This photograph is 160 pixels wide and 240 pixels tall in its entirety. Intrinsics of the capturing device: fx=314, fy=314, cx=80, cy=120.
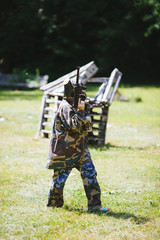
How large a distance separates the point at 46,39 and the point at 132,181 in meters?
26.2

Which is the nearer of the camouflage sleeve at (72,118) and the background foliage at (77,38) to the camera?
the camouflage sleeve at (72,118)

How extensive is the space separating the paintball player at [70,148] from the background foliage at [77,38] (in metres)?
23.6

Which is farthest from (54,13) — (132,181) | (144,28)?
(132,181)

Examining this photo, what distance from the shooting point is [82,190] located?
5.58 meters

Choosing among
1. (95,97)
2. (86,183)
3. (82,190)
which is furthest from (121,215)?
(95,97)

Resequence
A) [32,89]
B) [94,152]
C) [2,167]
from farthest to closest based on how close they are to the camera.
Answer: [32,89] < [94,152] < [2,167]

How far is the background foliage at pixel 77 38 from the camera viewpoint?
91.0 ft

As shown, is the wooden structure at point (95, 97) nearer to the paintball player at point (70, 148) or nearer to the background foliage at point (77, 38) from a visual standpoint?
the paintball player at point (70, 148)

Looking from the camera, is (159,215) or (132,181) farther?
(132,181)

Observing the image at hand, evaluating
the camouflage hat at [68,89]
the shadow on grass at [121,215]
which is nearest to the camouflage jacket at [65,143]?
the camouflage hat at [68,89]

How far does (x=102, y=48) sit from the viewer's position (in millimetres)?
28719

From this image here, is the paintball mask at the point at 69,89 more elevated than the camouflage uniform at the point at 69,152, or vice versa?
the paintball mask at the point at 69,89

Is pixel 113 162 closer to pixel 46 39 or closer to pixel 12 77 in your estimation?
pixel 12 77

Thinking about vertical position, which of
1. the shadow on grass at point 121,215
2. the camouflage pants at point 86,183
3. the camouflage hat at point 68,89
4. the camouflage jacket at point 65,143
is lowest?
the shadow on grass at point 121,215
